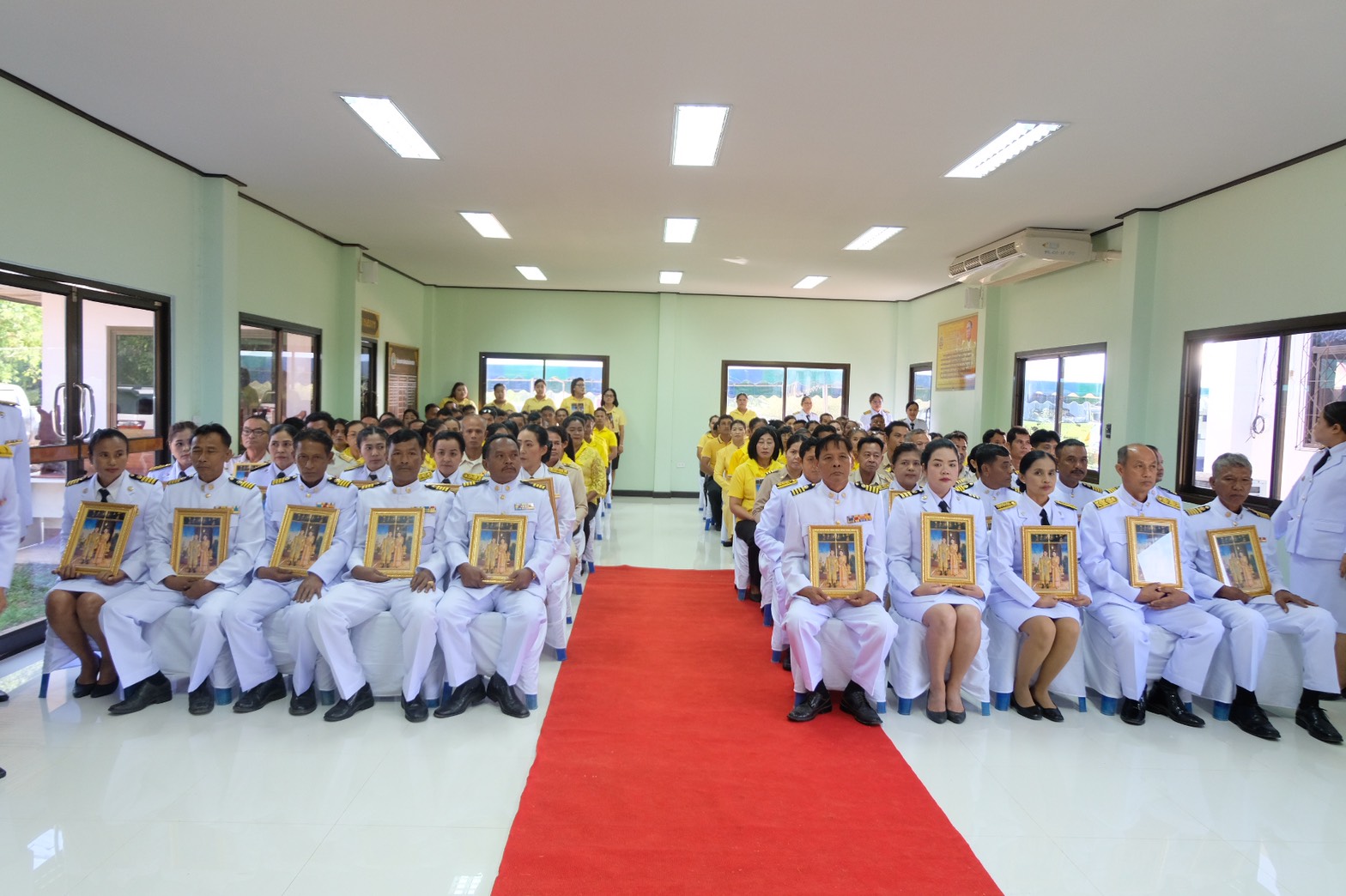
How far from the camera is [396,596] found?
428cm

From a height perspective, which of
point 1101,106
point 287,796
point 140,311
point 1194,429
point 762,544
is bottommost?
point 287,796

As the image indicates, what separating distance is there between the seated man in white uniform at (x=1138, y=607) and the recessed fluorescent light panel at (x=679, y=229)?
4.95m

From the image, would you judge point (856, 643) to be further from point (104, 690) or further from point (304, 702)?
point (104, 690)

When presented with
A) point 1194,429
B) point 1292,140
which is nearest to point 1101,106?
point 1292,140

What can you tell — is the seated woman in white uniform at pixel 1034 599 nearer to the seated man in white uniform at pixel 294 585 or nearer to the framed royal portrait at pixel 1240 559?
the framed royal portrait at pixel 1240 559

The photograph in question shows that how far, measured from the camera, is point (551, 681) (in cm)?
460

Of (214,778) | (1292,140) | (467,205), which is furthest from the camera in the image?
(467,205)

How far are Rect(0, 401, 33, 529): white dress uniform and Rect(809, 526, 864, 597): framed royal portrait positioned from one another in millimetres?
4131

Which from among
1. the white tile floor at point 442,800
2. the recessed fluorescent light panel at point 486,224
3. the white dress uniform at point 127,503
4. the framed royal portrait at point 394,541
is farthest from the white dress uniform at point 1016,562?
the recessed fluorescent light panel at point 486,224

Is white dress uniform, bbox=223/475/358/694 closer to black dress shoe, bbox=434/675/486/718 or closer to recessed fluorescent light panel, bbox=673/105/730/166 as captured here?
black dress shoe, bbox=434/675/486/718

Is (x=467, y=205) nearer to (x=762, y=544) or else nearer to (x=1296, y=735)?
(x=762, y=544)

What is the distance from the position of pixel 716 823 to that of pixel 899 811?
752 millimetres

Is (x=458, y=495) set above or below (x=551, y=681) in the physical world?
above

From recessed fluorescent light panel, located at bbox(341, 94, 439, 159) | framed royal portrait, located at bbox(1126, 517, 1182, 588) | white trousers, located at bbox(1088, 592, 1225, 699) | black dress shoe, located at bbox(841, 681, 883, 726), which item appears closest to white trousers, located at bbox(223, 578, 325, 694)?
black dress shoe, located at bbox(841, 681, 883, 726)
